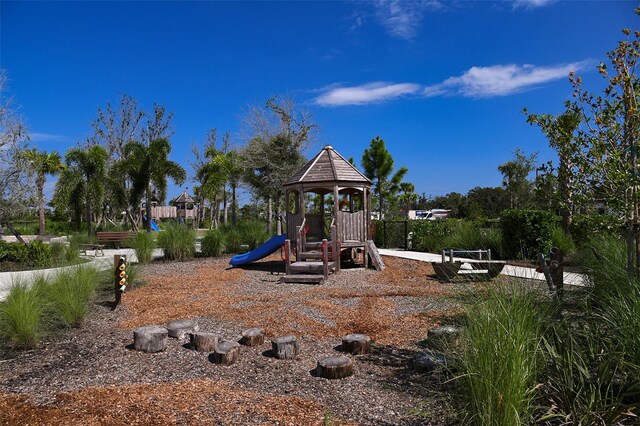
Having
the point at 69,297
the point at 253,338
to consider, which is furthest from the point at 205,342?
the point at 69,297

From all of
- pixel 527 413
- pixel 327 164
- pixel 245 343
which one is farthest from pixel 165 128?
pixel 527 413

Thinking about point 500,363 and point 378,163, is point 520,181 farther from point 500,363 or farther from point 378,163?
point 500,363

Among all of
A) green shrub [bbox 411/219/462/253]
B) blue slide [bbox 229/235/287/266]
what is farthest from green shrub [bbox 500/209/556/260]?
blue slide [bbox 229/235/287/266]

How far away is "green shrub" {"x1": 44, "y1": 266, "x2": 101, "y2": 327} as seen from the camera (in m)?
5.68

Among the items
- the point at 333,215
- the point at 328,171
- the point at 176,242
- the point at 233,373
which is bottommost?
the point at 233,373

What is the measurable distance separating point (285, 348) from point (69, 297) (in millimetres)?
3008

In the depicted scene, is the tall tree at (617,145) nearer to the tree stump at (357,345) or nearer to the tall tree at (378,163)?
the tree stump at (357,345)

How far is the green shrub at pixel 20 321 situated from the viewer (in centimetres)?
484

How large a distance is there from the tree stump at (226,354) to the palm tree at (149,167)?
23.3m

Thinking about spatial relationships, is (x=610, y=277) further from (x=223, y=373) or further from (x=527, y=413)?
(x=223, y=373)

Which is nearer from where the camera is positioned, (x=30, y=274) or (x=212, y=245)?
(x=30, y=274)

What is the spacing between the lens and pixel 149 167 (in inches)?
1052

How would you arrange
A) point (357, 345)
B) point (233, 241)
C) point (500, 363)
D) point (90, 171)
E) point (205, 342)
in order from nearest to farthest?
point (500, 363)
point (357, 345)
point (205, 342)
point (233, 241)
point (90, 171)

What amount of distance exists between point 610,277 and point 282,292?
567 centimetres
